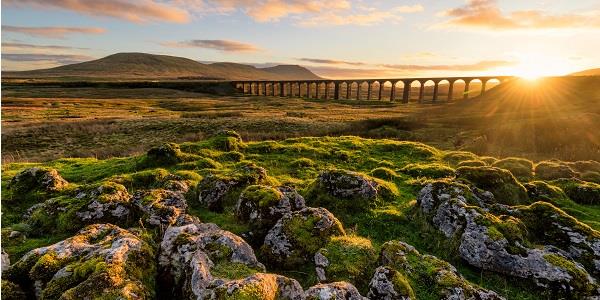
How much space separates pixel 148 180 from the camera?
65.2 ft

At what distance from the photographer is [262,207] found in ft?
45.4

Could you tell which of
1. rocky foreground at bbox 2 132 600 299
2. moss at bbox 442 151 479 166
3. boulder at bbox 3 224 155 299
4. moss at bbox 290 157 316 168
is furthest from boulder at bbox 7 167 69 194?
moss at bbox 442 151 479 166

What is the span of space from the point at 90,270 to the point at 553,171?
25235mm

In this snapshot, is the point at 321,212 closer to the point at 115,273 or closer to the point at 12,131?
the point at 115,273

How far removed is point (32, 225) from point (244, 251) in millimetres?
8931

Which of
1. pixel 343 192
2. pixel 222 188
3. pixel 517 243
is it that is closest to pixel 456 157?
pixel 343 192

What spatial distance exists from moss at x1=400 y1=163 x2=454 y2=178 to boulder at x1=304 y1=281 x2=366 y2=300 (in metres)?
16.6

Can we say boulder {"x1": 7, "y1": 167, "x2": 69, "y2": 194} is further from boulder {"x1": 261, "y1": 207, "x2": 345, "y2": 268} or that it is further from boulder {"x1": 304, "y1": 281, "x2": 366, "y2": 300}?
boulder {"x1": 304, "y1": 281, "x2": 366, "y2": 300}

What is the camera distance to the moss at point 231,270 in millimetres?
9227

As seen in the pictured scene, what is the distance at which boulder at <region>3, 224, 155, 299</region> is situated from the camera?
27.6 ft

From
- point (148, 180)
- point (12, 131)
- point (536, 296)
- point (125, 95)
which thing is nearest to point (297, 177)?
point (148, 180)

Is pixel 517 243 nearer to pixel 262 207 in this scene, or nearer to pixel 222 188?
pixel 262 207

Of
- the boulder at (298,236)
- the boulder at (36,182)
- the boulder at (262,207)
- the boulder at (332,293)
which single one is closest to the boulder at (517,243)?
the boulder at (298,236)

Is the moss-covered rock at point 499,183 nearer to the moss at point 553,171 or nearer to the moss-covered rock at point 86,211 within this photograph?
the moss at point 553,171
